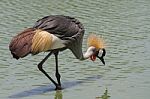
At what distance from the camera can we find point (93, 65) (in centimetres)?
1055

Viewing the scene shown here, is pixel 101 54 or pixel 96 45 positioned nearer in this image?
pixel 96 45

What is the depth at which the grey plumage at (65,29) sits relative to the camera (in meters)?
9.02

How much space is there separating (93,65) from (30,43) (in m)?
2.15

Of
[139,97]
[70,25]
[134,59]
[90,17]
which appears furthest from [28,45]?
[90,17]

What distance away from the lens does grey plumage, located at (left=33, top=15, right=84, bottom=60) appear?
355 inches

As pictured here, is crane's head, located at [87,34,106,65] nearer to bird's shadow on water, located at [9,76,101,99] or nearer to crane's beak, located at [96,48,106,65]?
crane's beak, located at [96,48,106,65]

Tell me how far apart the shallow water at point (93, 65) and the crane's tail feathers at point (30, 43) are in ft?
2.31

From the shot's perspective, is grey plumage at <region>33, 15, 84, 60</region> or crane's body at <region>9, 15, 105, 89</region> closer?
crane's body at <region>9, 15, 105, 89</region>

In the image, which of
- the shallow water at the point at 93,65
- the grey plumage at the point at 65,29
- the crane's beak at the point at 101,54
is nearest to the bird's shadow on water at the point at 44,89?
the shallow water at the point at 93,65

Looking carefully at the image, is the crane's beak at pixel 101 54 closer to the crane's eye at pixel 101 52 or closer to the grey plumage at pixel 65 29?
the crane's eye at pixel 101 52

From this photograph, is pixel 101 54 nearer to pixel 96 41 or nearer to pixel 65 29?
pixel 96 41

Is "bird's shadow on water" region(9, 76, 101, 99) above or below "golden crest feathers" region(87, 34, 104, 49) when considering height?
below

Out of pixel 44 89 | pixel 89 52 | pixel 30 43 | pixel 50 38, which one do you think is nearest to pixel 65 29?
pixel 50 38

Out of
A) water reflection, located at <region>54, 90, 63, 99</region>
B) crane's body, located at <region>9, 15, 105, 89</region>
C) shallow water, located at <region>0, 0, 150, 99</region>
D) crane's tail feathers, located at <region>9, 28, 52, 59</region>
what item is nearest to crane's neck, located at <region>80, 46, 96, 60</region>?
crane's body, located at <region>9, 15, 105, 89</region>
